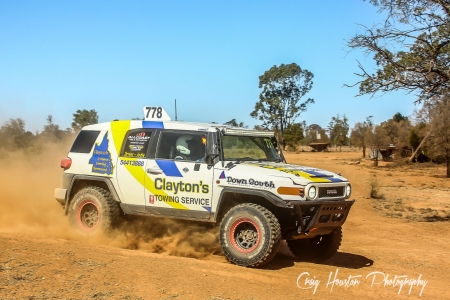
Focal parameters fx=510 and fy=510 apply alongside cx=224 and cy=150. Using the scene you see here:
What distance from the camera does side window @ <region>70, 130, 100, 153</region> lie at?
28.7 feet

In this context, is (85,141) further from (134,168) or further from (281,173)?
(281,173)

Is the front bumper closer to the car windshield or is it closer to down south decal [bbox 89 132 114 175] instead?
the car windshield

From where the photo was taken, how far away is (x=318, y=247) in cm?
809

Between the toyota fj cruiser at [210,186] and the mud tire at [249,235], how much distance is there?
0.01 m

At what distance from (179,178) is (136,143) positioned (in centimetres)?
111

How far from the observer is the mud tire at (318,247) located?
312 inches

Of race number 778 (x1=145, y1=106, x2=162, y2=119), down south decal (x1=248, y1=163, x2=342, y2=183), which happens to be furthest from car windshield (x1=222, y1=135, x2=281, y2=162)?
race number 778 (x1=145, y1=106, x2=162, y2=119)

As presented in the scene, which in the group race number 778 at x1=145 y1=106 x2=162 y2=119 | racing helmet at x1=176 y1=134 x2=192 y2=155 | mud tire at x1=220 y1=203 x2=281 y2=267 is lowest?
mud tire at x1=220 y1=203 x2=281 y2=267

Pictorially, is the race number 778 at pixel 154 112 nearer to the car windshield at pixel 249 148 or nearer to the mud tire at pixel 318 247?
the car windshield at pixel 249 148

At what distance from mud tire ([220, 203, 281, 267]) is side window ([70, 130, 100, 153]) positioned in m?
2.97

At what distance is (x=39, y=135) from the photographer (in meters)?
29.4

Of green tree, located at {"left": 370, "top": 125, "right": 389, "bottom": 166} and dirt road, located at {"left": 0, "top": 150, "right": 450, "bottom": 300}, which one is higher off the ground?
green tree, located at {"left": 370, "top": 125, "right": 389, "bottom": 166}

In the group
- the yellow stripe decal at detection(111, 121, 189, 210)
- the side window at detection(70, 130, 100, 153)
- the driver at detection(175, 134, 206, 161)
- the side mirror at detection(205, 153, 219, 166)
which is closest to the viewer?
the side mirror at detection(205, 153, 219, 166)

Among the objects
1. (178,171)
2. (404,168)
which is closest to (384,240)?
(178,171)
